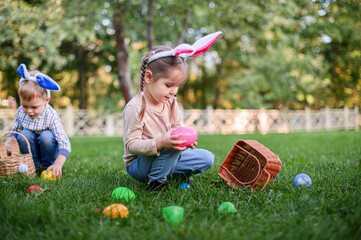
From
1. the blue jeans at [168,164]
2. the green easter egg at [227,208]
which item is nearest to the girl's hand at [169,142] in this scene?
the blue jeans at [168,164]

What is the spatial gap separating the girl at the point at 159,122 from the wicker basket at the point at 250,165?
22 centimetres

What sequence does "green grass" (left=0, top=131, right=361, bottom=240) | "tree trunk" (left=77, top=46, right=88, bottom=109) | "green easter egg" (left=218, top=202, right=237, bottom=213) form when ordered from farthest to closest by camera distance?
"tree trunk" (left=77, top=46, right=88, bottom=109), "green easter egg" (left=218, top=202, right=237, bottom=213), "green grass" (left=0, top=131, right=361, bottom=240)

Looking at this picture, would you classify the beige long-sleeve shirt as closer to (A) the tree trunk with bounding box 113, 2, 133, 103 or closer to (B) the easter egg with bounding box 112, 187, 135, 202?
(B) the easter egg with bounding box 112, 187, 135, 202

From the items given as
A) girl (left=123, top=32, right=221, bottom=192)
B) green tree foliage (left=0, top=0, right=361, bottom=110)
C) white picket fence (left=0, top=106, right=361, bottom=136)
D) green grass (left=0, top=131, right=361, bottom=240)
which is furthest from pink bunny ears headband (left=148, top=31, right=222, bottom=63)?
white picket fence (left=0, top=106, right=361, bottom=136)

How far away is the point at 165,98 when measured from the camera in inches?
84.9

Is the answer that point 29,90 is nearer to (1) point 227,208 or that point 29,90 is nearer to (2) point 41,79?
(2) point 41,79

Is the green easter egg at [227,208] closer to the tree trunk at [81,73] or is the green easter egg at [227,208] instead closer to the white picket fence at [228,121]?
the white picket fence at [228,121]

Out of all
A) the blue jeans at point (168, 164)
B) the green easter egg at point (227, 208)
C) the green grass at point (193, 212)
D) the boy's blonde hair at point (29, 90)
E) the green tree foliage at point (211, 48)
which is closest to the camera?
the green grass at point (193, 212)

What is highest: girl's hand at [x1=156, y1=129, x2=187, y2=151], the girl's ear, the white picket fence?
the girl's ear

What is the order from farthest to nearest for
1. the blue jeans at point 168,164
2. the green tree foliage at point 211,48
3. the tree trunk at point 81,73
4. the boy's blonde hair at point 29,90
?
1. the tree trunk at point 81,73
2. the green tree foliage at point 211,48
3. the boy's blonde hair at point 29,90
4. the blue jeans at point 168,164

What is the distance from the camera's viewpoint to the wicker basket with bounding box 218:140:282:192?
2203 millimetres

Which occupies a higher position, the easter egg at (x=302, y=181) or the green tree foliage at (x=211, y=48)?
the green tree foliage at (x=211, y=48)

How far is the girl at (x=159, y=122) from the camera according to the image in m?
2.05

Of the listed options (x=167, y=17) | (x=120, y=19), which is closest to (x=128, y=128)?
(x=120, y=19)
